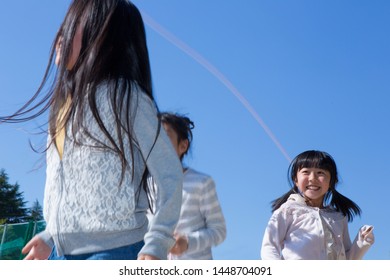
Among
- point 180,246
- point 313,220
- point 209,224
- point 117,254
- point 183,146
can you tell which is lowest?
point 117,254

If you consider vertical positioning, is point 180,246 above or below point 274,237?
below

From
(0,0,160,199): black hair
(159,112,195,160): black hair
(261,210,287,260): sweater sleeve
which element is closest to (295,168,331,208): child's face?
(261,210,287,260): sweater sleeve

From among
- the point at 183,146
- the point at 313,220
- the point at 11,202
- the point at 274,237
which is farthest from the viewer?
the point at 11,202

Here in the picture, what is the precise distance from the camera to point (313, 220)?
527 centimetres

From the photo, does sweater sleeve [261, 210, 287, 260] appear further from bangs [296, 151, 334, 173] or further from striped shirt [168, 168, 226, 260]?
striped shirt [168, 168, 226, 260]

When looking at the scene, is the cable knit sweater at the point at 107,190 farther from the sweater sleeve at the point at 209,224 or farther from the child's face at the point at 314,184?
the child's face at the point at 314,184

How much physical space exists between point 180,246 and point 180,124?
1.60 metres

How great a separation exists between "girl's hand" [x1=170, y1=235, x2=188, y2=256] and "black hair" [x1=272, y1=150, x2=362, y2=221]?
2029 millimetres

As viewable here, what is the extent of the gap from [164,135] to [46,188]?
1.56 feet

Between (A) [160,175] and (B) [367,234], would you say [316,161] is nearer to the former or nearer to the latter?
(B) [367,234]

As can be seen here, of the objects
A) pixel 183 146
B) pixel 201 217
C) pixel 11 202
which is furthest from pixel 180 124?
pixel 11 202

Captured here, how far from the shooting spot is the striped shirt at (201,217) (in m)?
4.09
